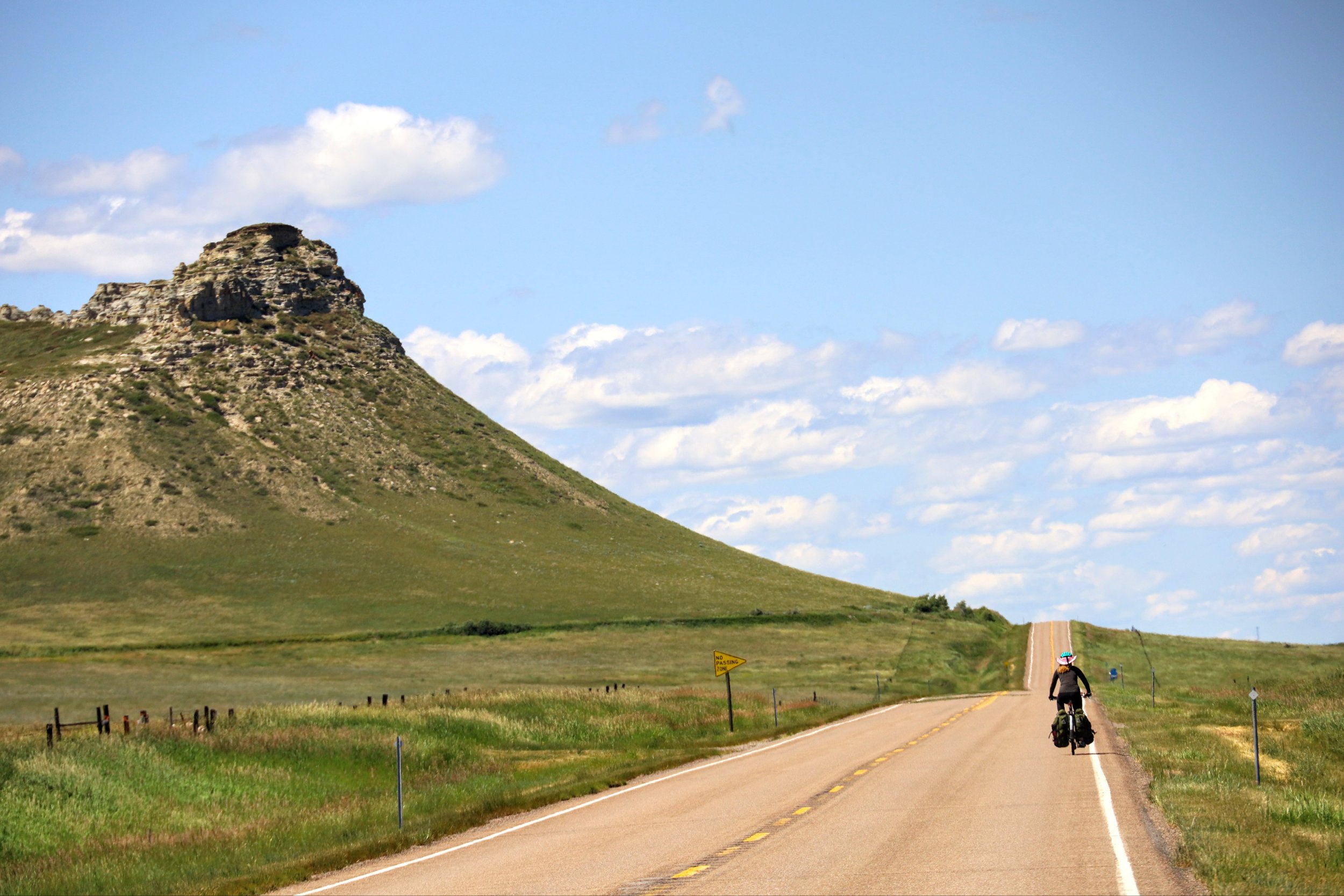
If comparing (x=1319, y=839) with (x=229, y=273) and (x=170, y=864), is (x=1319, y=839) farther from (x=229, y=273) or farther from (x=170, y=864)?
(x=229, y=273)

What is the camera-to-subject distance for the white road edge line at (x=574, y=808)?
15680mm

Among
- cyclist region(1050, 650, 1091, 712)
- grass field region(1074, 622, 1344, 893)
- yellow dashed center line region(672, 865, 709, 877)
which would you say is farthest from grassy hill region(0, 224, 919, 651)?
yellow dashed center line region(672, 865, 709, 877)

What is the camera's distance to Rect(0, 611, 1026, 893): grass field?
19.4 meters

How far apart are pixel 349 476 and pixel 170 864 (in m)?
126

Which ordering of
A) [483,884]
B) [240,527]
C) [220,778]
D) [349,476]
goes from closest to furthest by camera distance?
[483,884]
[220,778]
[240,527]
[349,476]

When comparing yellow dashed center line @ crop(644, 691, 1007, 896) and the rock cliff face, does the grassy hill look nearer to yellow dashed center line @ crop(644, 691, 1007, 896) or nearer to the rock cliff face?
the rock cliff face

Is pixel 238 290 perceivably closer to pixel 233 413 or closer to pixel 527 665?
pixel 233 413

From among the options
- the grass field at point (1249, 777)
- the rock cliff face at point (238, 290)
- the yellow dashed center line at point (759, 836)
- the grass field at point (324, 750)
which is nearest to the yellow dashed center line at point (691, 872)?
the yellow dashed center line at point (759, 836)

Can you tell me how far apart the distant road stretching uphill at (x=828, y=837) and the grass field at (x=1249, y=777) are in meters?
0.62

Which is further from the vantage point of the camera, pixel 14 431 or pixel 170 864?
pixel 14 431

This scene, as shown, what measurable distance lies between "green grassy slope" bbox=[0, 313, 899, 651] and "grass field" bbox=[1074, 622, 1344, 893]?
65.5m

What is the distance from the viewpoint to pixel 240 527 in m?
124

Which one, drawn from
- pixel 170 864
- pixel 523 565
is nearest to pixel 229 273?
pixel 523 565

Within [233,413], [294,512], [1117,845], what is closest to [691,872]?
[1117,845]
